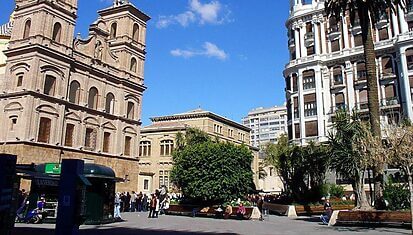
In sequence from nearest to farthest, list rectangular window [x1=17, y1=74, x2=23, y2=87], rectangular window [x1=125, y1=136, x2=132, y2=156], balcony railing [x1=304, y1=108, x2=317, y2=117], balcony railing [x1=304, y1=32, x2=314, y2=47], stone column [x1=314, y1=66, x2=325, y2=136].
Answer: rectangular window [x1=17, y1=74, x2=23, y2=87] < rectangular window [x1=125, y1=136, x2=132, y2=156] < stone column [x1=314, y1=66, x2=325, y2=136] < balcony railing [x1=304, y1=108, x2=317, y2=117] < balcony railing [x1=304, y1=32, x2=314, y2=47]

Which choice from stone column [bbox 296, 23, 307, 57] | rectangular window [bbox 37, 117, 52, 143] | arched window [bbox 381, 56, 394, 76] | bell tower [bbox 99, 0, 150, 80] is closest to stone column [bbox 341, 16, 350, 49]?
arched window [bbox 381, 56, 394, 76]

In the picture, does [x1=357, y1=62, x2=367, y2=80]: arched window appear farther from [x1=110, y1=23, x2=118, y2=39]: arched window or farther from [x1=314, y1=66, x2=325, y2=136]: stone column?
[x1=110, y1=23, x2=118, y2=39]: arched window

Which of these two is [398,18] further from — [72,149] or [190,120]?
[72,149]

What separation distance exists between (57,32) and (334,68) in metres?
34.0

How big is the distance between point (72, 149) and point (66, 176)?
79.5 ft

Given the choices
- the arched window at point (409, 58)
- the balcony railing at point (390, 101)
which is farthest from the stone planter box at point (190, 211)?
the arched window at point (409, 58)

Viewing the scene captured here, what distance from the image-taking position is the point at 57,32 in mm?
33281

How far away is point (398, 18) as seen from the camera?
45.3m

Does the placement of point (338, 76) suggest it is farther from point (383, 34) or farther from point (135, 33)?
point (135, 33)

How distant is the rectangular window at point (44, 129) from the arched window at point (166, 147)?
2797 centimetres

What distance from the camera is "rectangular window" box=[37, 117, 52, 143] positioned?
31.0 meters

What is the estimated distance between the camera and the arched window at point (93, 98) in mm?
36844

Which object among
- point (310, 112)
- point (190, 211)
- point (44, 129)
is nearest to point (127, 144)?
point (44, 129)

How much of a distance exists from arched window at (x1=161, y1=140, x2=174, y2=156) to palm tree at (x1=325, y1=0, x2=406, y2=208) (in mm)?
37917
